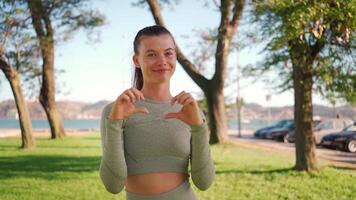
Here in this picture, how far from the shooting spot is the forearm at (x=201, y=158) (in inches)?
87.1

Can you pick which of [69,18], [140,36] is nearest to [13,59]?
[69,18]

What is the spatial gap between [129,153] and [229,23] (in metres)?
17.1

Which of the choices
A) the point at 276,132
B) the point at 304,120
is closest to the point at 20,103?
the point at 304,120

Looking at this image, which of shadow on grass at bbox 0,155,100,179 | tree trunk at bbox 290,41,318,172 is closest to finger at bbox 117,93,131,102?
tree trunk at bbox 290,41,318,172

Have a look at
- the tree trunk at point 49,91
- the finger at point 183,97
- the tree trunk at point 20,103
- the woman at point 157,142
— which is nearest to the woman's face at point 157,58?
the woman at point 157,142

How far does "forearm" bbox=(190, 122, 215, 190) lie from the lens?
2213 mm

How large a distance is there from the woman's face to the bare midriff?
47cm

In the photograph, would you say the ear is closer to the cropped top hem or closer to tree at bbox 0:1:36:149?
the cropped top hem

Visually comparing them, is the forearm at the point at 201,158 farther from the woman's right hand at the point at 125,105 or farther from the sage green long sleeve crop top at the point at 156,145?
the woman's right hand at the point at 125,105

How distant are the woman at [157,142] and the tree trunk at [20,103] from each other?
19236 mm

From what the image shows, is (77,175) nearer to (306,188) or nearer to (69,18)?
(306,188)

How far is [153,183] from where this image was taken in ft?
7.31

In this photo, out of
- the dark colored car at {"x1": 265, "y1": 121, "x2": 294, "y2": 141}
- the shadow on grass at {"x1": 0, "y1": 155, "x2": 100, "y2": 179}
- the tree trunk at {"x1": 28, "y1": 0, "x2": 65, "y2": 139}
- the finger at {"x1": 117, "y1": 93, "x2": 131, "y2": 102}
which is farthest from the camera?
the dark colored car at {"x1": 265, "y1": 121, "x2": 294, "y2": 141}

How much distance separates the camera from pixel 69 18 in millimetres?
22094
